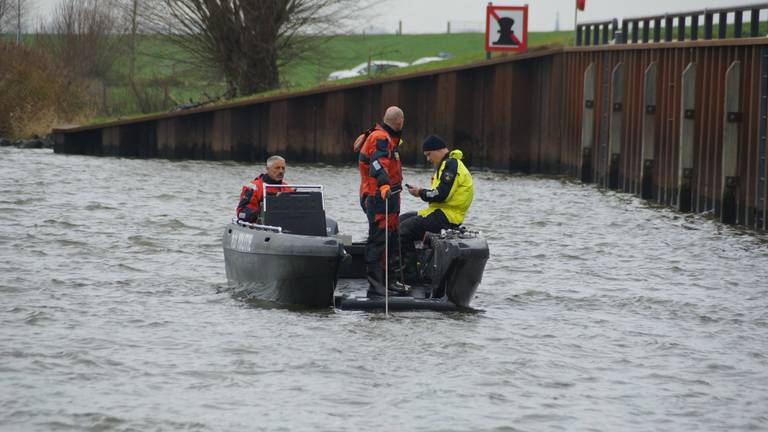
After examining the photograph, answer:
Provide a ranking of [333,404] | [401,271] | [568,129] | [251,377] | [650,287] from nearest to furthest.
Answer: [333,404] → [251,377] → [401,271] → [650,287] → [568,129]

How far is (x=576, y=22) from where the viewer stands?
36969 mm

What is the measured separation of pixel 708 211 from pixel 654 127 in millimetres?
4218

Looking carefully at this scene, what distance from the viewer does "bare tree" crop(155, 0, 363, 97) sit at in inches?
1618

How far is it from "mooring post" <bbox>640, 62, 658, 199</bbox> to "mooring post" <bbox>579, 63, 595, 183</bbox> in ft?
16.0

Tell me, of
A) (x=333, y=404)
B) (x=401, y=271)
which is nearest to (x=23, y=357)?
(x=333, y=404)

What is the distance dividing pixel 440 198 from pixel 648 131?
45.7 feet

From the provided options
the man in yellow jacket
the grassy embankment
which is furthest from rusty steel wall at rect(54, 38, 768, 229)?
the man in yellow jacket

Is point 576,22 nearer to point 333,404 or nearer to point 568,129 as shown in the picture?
point 568,129

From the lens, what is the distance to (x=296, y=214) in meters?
14.8

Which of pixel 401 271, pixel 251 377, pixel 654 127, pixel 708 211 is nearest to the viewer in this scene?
pixel 251 377

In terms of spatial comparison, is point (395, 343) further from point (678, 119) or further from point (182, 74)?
point (182, 74)

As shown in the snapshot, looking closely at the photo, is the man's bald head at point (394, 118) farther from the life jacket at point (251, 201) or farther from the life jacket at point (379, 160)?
the life jacket at point (251, 201)

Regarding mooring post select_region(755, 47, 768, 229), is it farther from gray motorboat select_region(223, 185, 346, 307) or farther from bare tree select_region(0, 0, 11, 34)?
bare tree select_region(0, 0, 11, 34)

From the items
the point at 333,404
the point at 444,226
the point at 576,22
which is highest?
the point at 576,22
